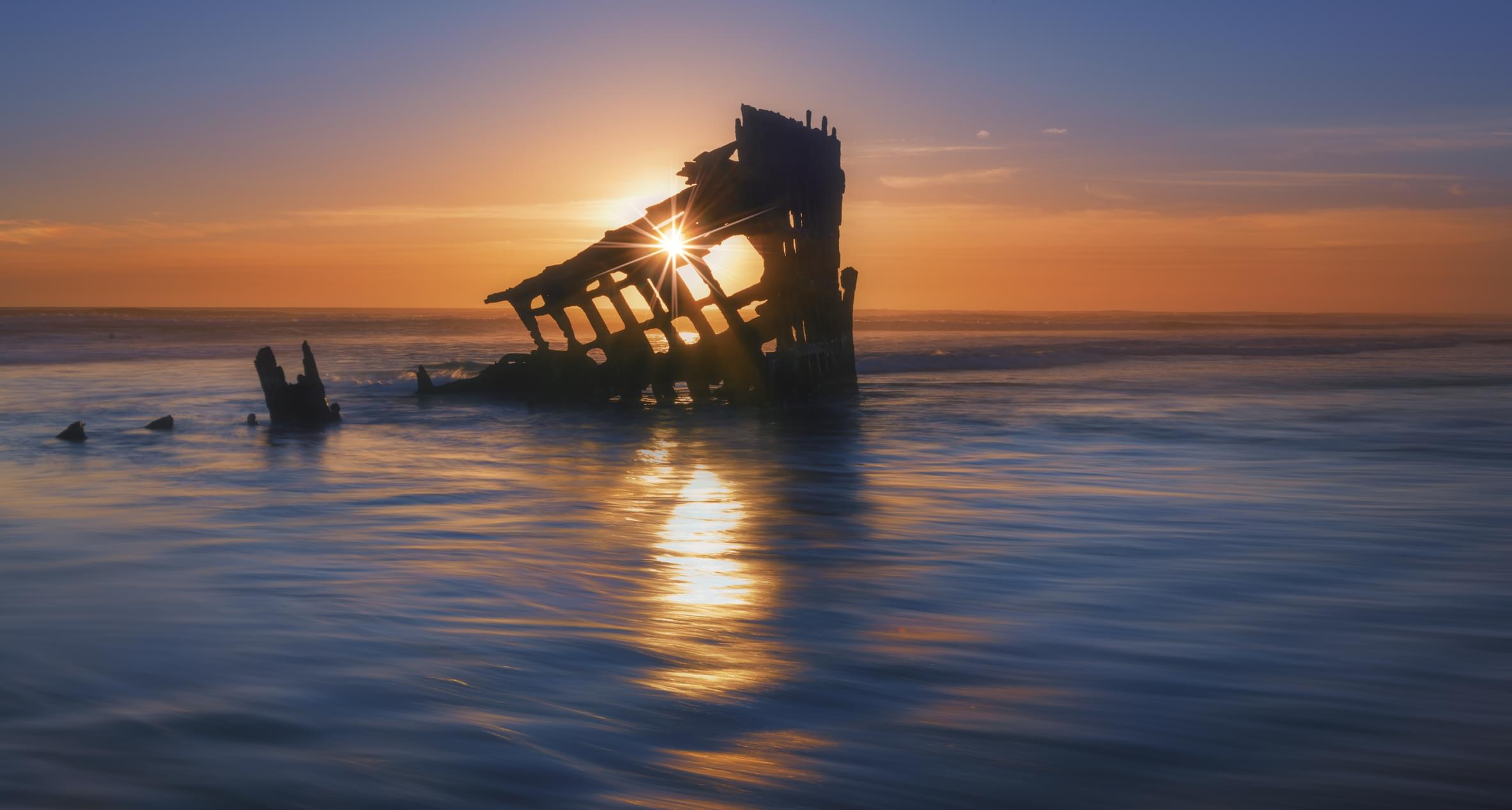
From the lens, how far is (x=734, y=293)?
54.3 feet

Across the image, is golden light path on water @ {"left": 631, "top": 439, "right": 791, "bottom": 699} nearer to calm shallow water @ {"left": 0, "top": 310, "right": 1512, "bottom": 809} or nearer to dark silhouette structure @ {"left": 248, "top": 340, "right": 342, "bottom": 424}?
calm shallow water @ {"left": 0, "top": 310, "right": 1512, "bottom": 809}

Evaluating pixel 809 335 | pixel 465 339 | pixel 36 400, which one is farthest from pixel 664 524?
pixel 465 339

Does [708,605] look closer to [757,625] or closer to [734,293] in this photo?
[757,625]

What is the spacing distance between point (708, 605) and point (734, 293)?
36.0 ft

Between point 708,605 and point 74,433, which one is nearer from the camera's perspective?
point 708,605

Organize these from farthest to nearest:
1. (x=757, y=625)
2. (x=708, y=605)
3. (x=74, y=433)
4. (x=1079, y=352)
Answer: (x=1079, y=352) → (x=74, y=433) → (x=708, y=605) → (x=757, y=625)

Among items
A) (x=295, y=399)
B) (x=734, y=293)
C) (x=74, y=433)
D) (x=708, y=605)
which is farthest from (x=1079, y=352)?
(x=708, y=605)

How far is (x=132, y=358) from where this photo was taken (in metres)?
37.3

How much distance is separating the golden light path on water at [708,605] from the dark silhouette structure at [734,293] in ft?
23.9

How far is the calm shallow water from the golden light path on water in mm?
35

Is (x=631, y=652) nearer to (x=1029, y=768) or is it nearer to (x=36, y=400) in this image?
(x=1029, y=768)

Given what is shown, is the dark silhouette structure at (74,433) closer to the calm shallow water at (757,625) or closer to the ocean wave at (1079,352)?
the calm shallow water at (757,625)

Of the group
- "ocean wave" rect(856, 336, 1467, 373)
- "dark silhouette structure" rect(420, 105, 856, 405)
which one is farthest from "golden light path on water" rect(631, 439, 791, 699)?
"ocean wave" rect(856, 336, 1467, 373)

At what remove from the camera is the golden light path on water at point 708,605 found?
186 inches
